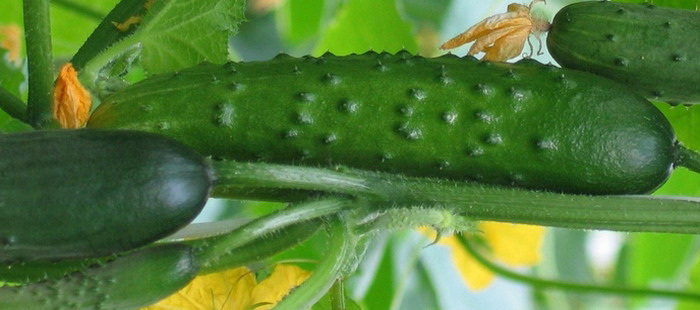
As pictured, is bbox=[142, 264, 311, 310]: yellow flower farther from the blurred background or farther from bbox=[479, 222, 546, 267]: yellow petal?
bbox=[479, 222, 546, 267]: yellow petal

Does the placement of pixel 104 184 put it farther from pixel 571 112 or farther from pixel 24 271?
pixel 571 112

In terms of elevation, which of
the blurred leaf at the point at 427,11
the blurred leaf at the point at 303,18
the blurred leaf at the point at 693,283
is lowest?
the blurred leaf at the point at 693,283

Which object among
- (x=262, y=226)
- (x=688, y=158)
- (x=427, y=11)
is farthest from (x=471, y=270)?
(x=262, y=226)

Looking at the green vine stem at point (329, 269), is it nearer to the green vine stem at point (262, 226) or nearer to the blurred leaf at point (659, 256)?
the green vine stem at point (262, 226)

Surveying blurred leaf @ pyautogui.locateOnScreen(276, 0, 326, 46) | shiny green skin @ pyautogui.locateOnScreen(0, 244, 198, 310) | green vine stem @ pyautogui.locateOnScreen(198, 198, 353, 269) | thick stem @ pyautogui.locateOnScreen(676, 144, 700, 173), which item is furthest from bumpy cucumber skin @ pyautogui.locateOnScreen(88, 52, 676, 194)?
blurred leaf @ pyautogui.locateOnScreen(276, 0, 326, 46)

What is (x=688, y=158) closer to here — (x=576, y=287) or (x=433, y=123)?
(x=433, y=123)

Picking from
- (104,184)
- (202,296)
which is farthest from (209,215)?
(104,184)

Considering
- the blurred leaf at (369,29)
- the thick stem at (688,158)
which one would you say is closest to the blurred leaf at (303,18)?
Result: the blurred leaf at (369,29)
